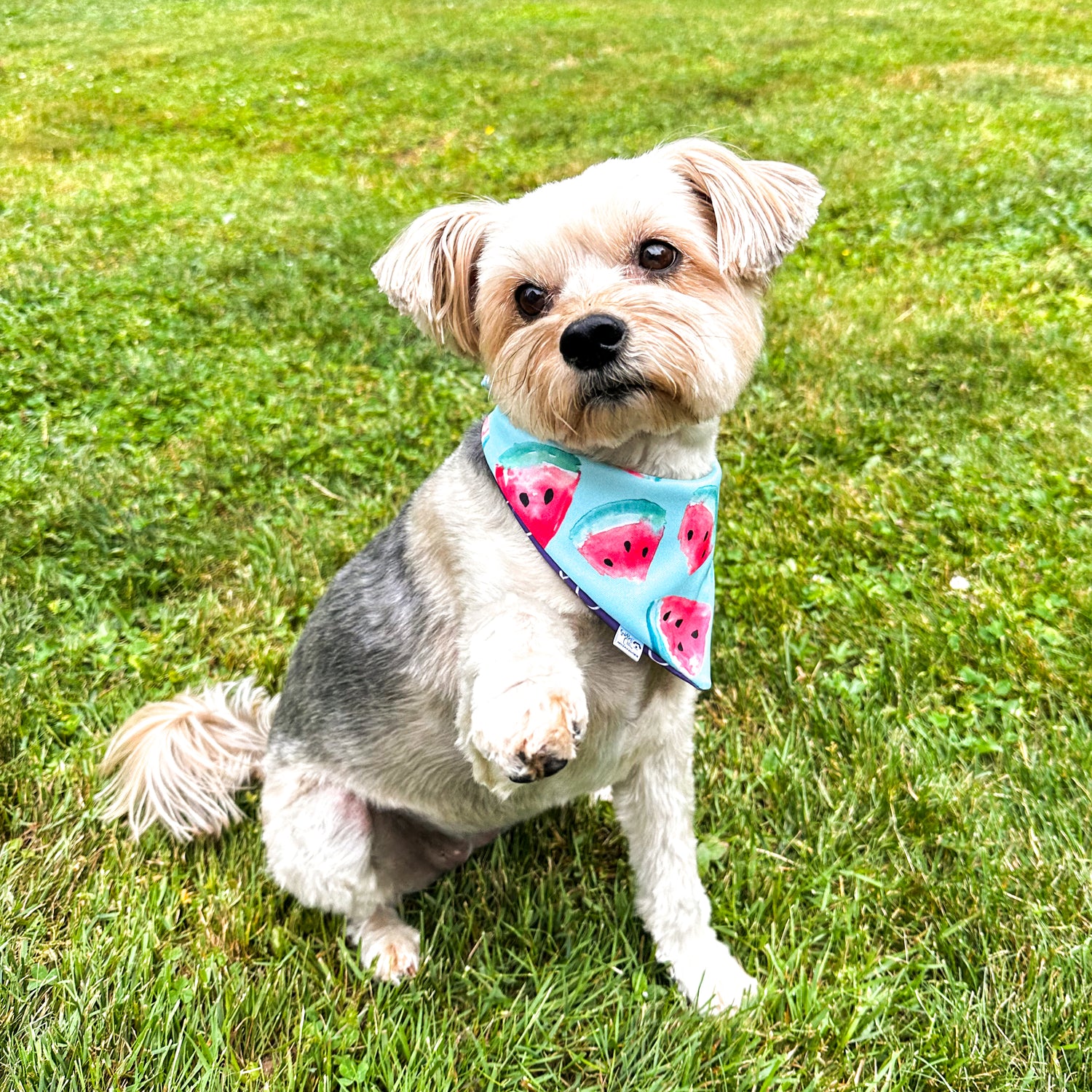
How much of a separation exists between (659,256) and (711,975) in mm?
2145

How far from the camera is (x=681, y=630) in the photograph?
7.43 feet

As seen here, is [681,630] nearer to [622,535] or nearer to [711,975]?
[622,535]

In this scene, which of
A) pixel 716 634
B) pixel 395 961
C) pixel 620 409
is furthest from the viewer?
pixel 716 634

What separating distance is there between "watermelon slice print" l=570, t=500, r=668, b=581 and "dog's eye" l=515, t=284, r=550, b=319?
0.60 meters

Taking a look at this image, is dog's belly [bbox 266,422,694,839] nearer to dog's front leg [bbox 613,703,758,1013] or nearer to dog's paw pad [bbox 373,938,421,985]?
dog's front leg [bbox 613,703,758,1013]

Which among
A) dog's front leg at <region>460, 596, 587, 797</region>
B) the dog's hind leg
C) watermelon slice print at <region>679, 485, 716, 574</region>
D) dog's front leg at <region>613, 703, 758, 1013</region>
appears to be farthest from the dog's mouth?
the dog's hind leg

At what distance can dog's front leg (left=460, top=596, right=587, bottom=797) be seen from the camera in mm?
1674

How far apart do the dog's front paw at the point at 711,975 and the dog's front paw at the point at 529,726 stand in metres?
1.18

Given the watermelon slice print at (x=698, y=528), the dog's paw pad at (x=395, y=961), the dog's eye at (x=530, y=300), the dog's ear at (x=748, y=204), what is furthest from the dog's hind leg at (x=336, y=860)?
the dog's ear at (x=748, y=204)

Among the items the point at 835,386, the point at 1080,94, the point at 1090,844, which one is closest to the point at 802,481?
the point at 835,386

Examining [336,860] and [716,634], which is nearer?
[336,860]

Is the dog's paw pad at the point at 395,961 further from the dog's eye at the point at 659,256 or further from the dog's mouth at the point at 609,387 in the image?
the dog's eye at the point at 659,256

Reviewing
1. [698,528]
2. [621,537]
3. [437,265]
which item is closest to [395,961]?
[621,537]

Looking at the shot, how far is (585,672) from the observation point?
2127 mm
